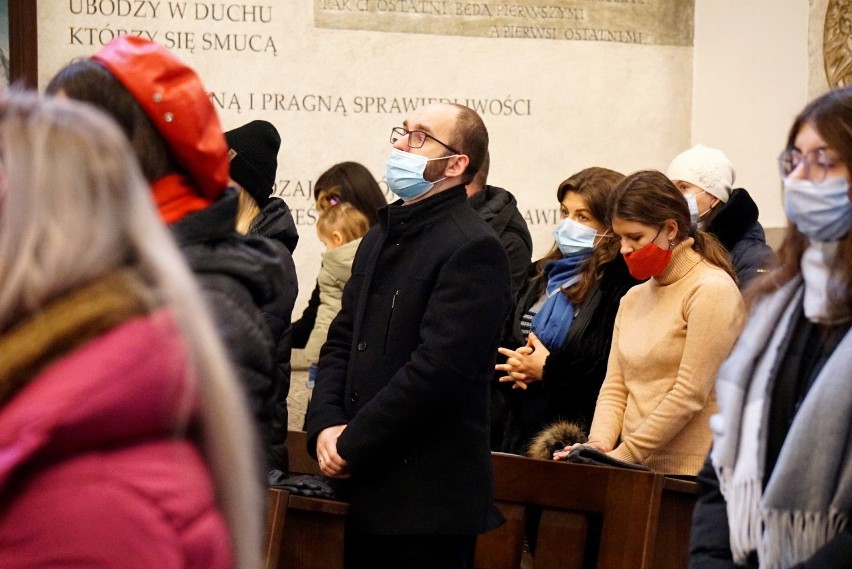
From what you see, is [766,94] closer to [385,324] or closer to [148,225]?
[385,324]

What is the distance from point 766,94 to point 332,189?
10.9ft

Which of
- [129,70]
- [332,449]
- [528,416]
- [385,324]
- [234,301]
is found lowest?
[528,416]

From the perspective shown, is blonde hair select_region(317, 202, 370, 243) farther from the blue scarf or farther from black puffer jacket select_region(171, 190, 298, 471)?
black puffer jacket select_region(171, 190, 298, 471)

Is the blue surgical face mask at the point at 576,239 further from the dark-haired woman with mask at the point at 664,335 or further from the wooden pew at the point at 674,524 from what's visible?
the wooden pew at the point at 674,524

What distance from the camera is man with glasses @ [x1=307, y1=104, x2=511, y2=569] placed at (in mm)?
3242

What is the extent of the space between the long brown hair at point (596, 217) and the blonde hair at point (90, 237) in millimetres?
3309

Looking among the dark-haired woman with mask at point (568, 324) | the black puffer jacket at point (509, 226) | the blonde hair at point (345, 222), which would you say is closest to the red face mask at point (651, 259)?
the dark-haired woman with mask at point (568, 324)

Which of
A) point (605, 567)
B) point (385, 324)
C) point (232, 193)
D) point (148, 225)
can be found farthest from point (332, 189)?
point (148, 225)

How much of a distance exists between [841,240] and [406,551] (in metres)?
1.48

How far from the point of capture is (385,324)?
339 centimetres

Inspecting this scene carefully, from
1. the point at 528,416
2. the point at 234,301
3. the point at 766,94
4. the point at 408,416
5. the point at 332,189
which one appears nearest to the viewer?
the point at 234,301

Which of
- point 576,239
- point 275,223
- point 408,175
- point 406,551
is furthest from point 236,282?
point 576,239

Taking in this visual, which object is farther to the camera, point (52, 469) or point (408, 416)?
point (408, 416)

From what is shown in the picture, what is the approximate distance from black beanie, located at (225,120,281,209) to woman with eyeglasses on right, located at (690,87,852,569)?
5.79 ft
